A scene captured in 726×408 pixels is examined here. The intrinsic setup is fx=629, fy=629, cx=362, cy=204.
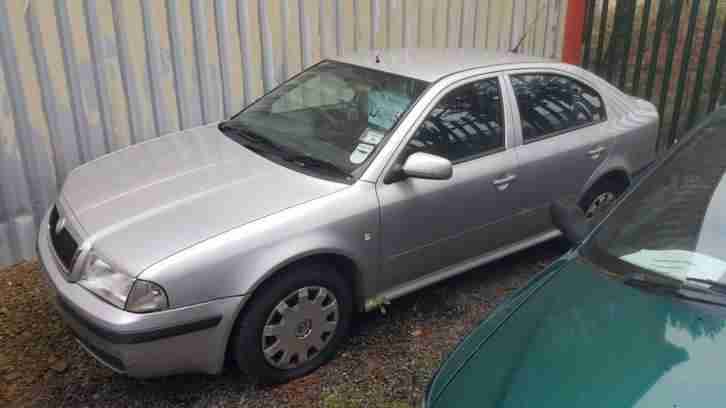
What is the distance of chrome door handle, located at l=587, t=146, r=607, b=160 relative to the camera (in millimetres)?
4320

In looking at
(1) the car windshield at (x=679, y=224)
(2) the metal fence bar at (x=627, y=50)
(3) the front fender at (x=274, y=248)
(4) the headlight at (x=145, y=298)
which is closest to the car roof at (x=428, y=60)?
(3) the front fender at (x=274, y=248)

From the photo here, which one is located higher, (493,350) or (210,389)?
(493,350)

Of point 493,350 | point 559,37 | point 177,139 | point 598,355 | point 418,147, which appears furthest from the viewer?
point 559,37

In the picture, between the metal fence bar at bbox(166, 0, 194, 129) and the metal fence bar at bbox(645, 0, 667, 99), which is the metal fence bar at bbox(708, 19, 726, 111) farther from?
the metal fence bar at bbox(166, 0, 194, 129)

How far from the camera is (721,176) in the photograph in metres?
2.61

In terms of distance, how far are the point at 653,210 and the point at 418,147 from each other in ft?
4.30

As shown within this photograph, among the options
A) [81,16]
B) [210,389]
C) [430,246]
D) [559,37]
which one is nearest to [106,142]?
[81,16]

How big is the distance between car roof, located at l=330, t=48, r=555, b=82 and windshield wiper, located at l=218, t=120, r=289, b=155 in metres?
0.82

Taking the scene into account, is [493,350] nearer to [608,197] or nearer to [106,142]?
[608,197]

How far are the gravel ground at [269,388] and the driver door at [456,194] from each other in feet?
1.26

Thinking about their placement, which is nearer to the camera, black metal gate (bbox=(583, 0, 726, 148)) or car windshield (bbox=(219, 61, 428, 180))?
car windshield (bbox=(219, 61, 428, 180))

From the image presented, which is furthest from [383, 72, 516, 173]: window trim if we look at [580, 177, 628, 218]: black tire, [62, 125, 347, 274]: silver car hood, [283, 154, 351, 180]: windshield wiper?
[580, 177, 628, 218]: black tire

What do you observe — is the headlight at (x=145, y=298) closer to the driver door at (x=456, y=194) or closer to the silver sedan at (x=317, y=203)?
the silver sedan at (x=317, y=203)

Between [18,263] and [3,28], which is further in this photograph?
[18,263]
